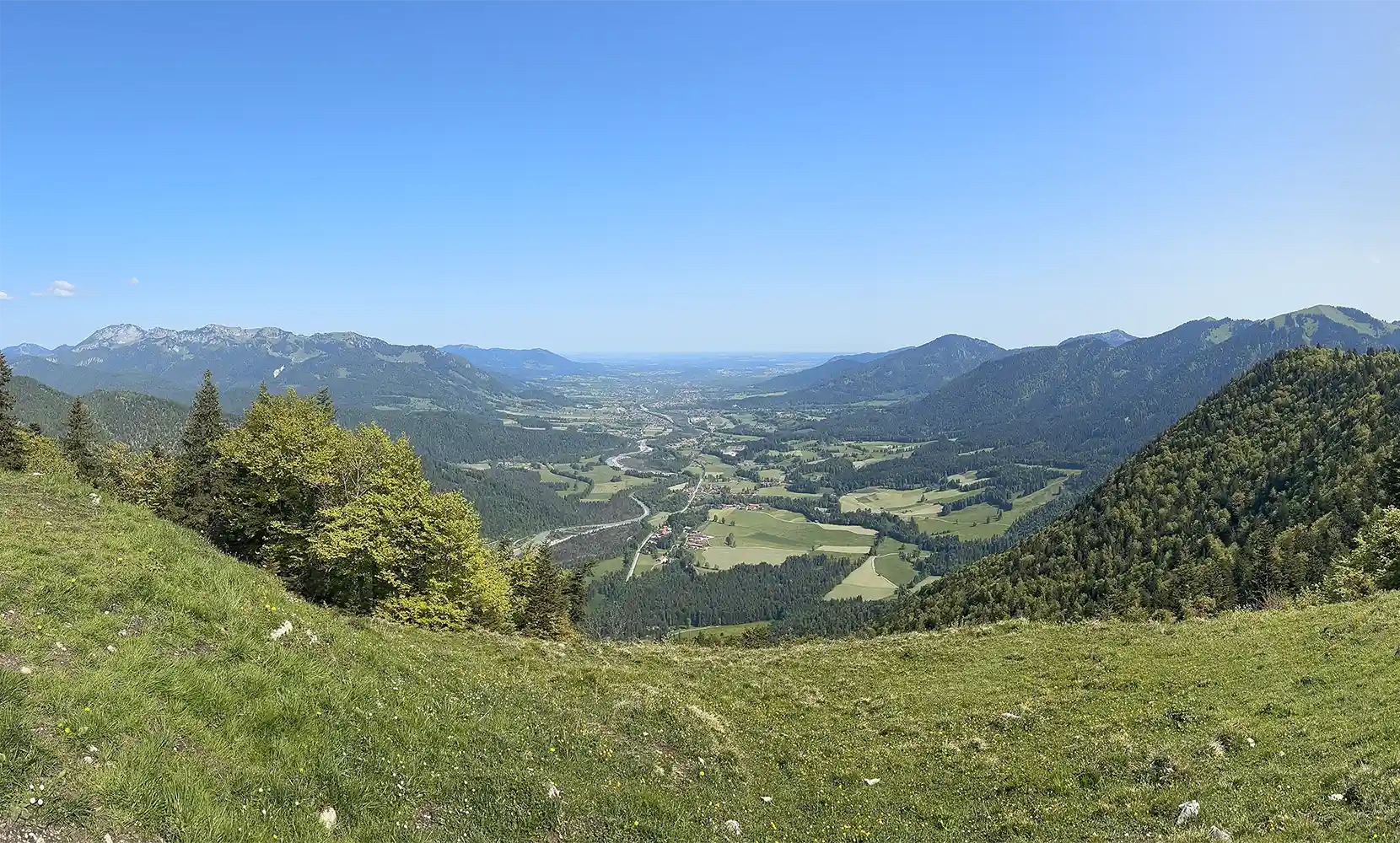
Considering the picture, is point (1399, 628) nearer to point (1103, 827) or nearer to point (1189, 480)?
point (1103, 827)

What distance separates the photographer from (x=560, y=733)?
55.8ft

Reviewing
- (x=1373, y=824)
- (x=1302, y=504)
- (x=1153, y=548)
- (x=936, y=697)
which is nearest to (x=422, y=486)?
(x=936, y=697)

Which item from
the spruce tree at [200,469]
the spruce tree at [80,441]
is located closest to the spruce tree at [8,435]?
the spruce tree at [80,441]

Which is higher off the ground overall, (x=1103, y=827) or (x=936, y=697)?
(x=1103, y=827)

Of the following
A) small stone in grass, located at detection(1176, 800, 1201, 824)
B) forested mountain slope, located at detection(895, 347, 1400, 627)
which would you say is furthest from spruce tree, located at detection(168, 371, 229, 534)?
forested mountain slope, located at detection(895, 347, 1400, 627)

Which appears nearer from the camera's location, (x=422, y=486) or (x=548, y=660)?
(x=548, y=660)

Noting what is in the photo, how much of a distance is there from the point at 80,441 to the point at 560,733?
95636 millimetres

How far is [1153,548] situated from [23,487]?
121 m

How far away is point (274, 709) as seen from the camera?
44.2ft

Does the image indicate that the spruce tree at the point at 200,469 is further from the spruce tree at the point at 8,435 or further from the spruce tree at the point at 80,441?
the spruce tree at the point at 80,441

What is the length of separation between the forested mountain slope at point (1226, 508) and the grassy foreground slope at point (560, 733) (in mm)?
53995

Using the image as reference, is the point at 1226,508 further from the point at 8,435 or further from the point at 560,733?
the point at 8,435

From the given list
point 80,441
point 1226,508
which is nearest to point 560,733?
point 80,441

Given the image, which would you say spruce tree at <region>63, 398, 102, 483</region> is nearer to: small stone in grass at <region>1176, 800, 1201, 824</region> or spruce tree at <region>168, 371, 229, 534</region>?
spruce tree at <region>168, 371, 229, 534</region>
